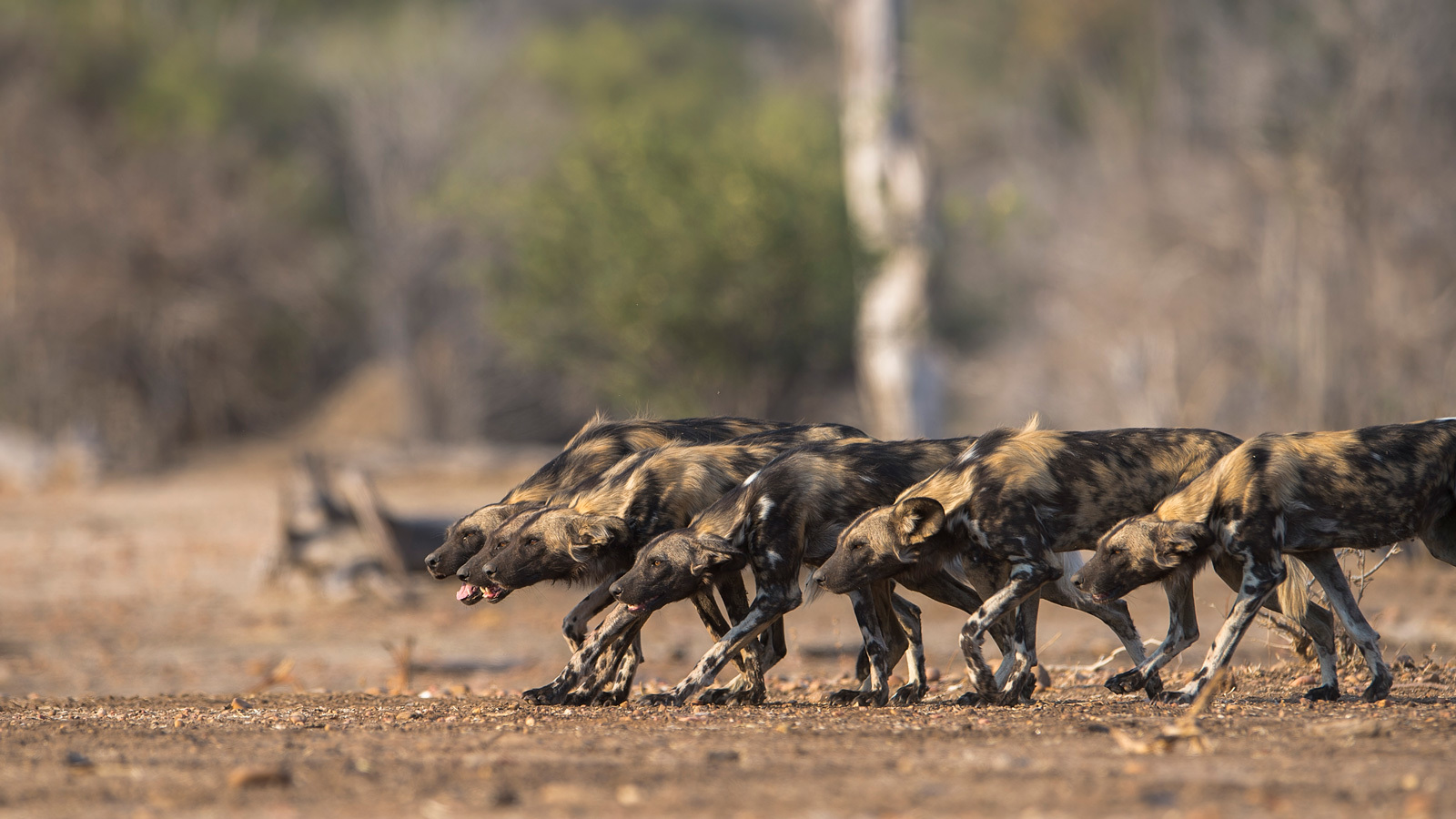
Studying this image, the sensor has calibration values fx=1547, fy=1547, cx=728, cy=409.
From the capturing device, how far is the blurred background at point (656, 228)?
21438 mm

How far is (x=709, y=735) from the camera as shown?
5809 millimetres

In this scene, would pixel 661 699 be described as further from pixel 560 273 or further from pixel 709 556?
pixel 560 273

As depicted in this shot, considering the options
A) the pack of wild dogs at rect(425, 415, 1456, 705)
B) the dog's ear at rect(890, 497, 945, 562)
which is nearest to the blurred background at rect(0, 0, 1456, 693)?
the pack of wild dogs at rect(425, 415, 1456, 705)

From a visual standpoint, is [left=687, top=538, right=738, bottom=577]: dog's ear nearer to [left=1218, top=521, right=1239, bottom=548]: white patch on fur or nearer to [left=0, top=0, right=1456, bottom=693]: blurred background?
[left=1218, top=521, right=1239, bottom=548]: white patch on fur

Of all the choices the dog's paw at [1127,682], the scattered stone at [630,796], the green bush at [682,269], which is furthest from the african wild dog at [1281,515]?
the green bush at [682,269]

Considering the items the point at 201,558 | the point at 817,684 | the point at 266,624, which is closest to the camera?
the point at 817,684

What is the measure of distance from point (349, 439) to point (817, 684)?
23.2m

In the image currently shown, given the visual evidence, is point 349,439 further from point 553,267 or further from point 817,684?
point 817,684

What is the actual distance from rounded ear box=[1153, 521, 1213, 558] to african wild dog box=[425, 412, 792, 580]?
2.60 m

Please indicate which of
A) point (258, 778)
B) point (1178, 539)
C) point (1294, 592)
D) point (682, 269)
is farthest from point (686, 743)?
point (682, 269)

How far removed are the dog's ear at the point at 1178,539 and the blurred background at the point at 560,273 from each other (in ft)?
12.5

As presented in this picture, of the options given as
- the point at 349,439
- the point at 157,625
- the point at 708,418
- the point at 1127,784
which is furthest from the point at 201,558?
the point at 1127,784

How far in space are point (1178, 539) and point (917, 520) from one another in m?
1.16

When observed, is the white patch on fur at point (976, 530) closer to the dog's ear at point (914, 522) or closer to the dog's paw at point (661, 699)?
the dog's ear at point (914, 522)
